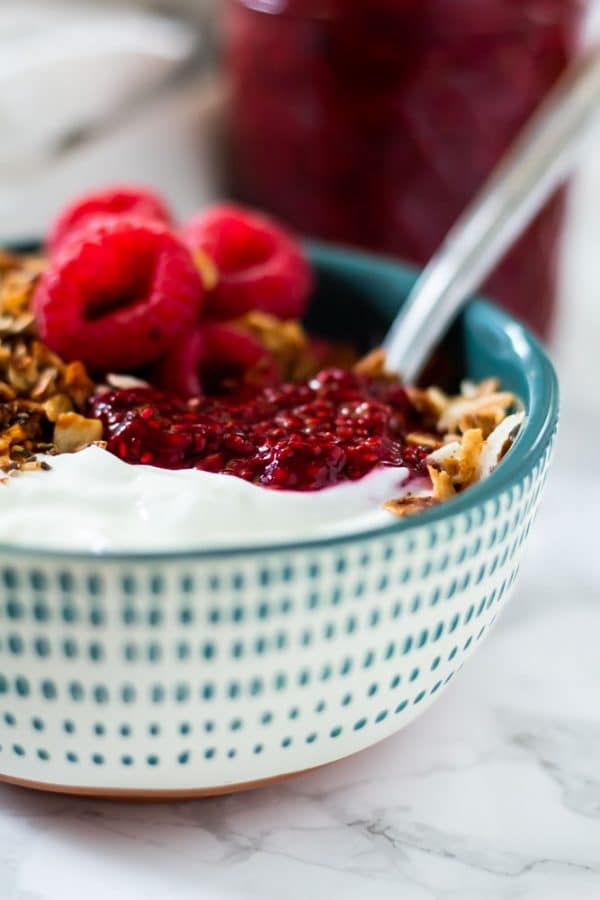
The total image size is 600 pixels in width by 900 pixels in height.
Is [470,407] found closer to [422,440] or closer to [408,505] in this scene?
[422,440]

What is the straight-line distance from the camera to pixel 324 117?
127cm

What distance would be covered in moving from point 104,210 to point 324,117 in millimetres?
356

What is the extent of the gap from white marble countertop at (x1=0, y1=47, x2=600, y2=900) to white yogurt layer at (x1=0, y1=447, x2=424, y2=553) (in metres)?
0.17

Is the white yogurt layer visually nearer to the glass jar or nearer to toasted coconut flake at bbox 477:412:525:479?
toasted coconut flake at bbox 477:412:525:479

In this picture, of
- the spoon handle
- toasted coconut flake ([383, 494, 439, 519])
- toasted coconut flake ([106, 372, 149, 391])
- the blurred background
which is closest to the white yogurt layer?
toasted coconut flake ([383, 494, 439, 519])

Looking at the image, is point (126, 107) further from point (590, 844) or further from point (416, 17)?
point (590, 844)

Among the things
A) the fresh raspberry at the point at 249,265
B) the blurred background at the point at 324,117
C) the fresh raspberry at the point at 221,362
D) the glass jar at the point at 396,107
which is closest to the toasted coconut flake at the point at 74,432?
the fresh raspberry at the point at 221,362

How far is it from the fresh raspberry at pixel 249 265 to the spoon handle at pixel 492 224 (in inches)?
3.9

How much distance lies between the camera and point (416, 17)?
117cm

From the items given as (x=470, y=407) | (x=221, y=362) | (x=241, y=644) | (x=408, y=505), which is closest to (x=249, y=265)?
(x=221, y=362)

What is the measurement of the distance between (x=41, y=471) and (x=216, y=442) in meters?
0.11

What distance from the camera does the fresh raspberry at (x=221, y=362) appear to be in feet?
2.97

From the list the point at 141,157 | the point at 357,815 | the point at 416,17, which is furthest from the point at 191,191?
the point at 357,815

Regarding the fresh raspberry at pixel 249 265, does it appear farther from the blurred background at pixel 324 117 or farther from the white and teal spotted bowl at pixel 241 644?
the white and teal spotted bowl at pixel 241 644
